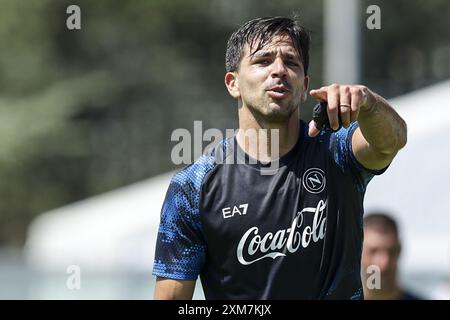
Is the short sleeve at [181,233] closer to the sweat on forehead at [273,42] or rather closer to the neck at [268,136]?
the neck at [268,136]

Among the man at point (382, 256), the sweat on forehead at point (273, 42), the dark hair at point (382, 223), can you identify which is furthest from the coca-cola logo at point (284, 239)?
the dark hair at point (382, 223)

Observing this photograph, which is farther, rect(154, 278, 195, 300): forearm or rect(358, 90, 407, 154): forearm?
rect(154, 278, 195, 300): forearm

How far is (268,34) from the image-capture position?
5840 millimetres

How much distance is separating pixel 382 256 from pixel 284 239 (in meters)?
3.10

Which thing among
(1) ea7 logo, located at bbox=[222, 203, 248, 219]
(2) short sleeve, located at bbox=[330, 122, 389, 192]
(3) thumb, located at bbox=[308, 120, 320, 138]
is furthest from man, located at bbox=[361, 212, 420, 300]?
(3) thumb, located at bbox=[308, 120, 320, 138]

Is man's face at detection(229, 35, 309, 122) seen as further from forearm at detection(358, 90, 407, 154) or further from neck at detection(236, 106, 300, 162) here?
forearm at detection(358, 90, 407, 154)

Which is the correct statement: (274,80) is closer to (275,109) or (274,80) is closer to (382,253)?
(275,109)

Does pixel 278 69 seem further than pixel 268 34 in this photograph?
No

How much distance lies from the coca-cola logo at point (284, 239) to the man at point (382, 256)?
2.91 metres

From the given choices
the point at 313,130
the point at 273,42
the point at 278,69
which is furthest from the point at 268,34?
the point at 313,130

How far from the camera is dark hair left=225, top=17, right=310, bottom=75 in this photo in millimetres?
5832
